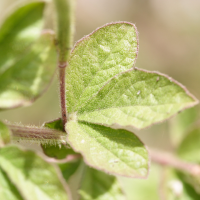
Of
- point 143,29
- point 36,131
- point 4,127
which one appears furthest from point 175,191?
point 143,29

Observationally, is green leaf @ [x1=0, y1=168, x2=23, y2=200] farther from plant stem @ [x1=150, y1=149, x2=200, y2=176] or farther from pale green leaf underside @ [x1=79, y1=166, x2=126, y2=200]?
plant stem @ [x1=150, y1=149, x2=200, y2=176]

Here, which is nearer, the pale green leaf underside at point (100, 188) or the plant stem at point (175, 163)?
the pale green leaf underside at point (100, 188)

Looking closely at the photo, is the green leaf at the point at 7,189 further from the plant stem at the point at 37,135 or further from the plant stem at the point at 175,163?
the plant stem at the point at 175,163

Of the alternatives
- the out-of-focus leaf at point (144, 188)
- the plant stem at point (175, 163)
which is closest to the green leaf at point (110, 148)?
the plant stem at point (175, 163)

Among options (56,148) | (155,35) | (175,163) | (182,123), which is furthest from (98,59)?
(155,35)

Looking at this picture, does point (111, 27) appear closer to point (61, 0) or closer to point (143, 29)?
point (61, 0)

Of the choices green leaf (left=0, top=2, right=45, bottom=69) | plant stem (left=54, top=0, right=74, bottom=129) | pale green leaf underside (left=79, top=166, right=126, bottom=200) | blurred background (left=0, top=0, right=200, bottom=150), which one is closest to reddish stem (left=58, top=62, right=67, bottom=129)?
plant stem (left=54, top=0, right=74, bottom=129)
